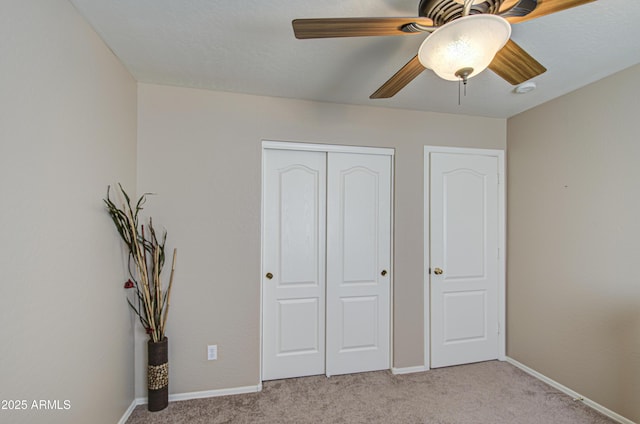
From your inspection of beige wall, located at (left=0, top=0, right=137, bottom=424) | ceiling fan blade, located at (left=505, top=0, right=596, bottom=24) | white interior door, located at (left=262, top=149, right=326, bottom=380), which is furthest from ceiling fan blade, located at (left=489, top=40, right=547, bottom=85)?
beige wall, located at (left=0, top=0, right=137, bottom=424)

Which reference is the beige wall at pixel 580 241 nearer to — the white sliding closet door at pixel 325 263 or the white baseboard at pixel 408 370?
A: the white baseboard at pixel 408 370

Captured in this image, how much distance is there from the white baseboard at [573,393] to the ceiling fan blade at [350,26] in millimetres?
2909

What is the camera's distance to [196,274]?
2.41 meters

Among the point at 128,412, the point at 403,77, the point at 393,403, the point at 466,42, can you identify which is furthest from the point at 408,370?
the point at 466,42

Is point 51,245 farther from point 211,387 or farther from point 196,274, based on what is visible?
point 211,387

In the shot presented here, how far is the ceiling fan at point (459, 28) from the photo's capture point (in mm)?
1035

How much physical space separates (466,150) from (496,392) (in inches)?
85.7

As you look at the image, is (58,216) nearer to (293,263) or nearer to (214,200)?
(214,200)

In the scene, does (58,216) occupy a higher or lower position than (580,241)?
higher

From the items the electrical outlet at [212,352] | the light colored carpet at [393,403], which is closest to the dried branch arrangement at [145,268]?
the electrical outlet at [212,352]

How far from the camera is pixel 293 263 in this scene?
8.82 ft

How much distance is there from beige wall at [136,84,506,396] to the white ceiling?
0.52ft

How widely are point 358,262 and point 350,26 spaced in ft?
6.73

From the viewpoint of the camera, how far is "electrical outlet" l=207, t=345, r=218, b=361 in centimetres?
242
